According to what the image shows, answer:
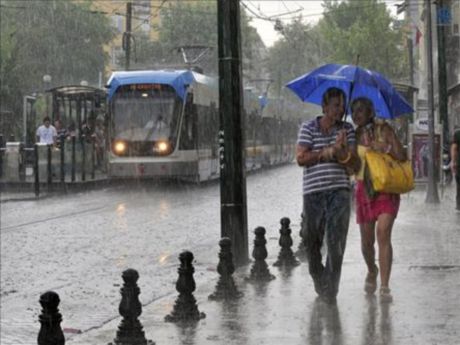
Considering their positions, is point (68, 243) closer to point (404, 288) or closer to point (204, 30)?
point (404, 288)

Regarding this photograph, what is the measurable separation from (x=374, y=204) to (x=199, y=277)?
3.59 m

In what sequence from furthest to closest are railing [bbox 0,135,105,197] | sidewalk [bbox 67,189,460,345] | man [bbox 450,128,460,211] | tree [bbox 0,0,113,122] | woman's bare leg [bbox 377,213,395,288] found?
1. tree [bbox 0,0,113,122]
2. railing [bbox 0,135,105,197]
3. man [bbox 450,128,460,211]
4. woman's bare leg [bbox 377,213,395,288]
5. sidewalk [bbox 67,189,460,345]

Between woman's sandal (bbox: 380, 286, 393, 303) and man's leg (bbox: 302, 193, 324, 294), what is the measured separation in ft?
1.91

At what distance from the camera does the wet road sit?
302 inches

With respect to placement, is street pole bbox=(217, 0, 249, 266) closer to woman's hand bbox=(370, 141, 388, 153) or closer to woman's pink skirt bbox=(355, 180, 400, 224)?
woman's pink skirt bbox=(355, 180, 400, 224)

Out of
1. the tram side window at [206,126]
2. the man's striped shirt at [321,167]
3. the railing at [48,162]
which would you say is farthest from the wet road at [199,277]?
the tram side window at [206,126]

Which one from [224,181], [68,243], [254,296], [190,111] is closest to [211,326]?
[254,296]

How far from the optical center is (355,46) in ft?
199

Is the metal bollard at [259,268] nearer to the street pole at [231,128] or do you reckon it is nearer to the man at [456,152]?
the street pole at [231,128]

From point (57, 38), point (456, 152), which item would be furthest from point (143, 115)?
point (57, 38)

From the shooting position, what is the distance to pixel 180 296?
8.34 m

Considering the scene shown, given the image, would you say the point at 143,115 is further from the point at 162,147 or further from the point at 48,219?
the point at 48,219

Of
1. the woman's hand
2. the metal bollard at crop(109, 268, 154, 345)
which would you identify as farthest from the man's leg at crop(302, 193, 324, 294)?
the metal bollard at crop(109, 268, 154, 345)

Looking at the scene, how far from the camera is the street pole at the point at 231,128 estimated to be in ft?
37.3
